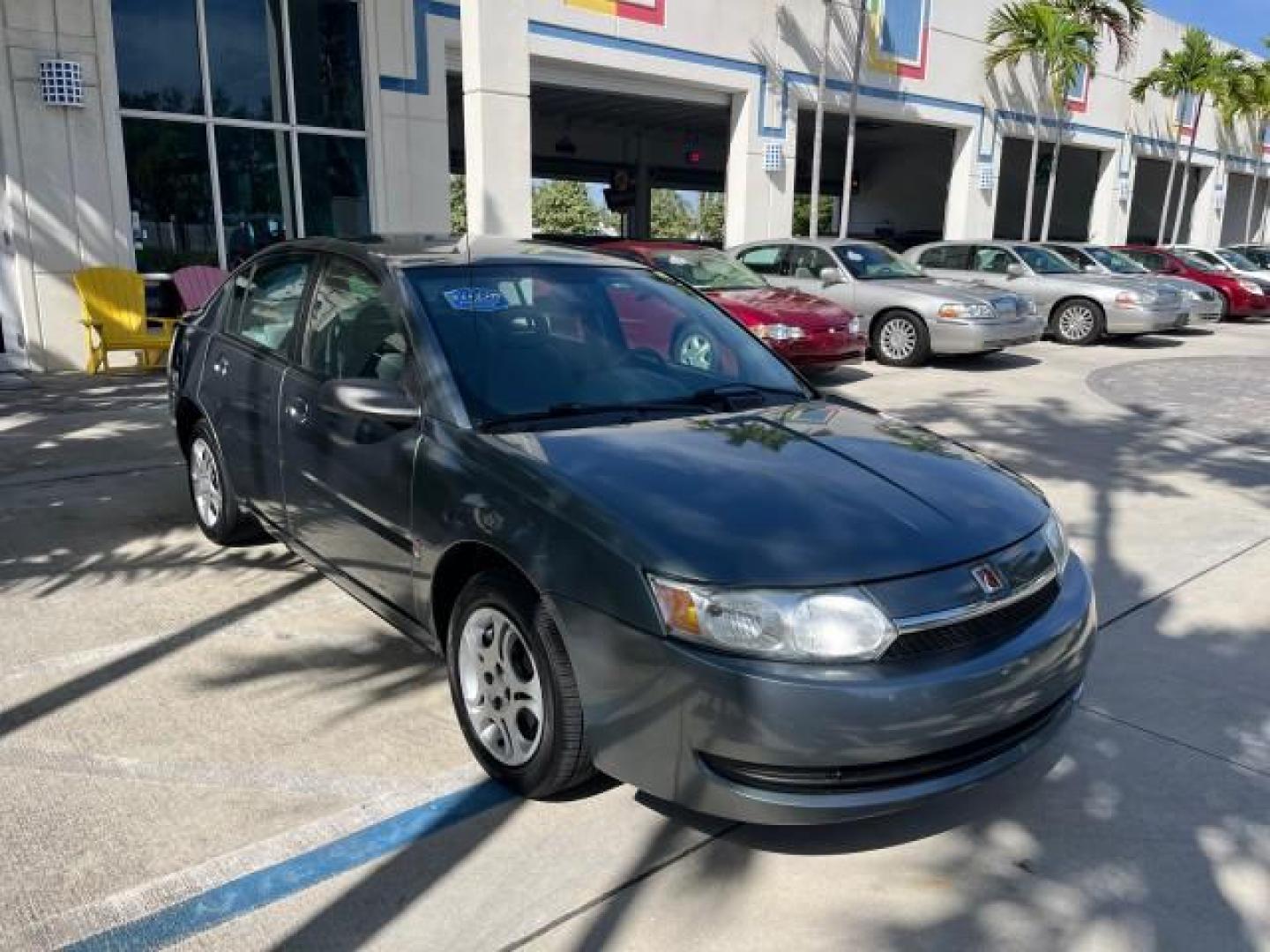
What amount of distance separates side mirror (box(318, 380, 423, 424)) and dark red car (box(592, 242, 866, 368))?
5.30m

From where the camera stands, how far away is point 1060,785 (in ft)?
10.2

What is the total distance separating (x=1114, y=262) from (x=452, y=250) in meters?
14.9

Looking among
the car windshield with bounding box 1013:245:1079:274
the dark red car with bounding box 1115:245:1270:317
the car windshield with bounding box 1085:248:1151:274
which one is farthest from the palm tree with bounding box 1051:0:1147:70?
the car windshield with bounding box 1013:245:1079:274

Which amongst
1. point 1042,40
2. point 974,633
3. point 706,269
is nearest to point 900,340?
point 706,269

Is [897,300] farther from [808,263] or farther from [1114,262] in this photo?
[1114,262]

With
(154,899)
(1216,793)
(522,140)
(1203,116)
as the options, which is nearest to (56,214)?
(522,140)

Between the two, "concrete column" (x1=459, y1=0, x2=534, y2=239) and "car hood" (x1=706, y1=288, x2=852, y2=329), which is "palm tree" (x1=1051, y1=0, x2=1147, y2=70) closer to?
"concrete column" (x1=459, y1=0, x2=534, y2=239)

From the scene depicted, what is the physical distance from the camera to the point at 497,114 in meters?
12.3

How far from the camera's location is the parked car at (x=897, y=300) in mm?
11234

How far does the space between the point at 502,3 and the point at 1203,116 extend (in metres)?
25.9

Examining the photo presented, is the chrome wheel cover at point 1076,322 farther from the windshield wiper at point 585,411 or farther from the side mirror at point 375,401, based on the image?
the side mirror at point 375,401

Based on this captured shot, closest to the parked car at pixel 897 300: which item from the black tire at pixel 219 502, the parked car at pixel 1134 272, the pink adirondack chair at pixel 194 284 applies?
the parked car at pixel 1134 272

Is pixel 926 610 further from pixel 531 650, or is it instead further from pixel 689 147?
pixel 689 147

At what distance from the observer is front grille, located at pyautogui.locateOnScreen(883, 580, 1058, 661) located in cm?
245
